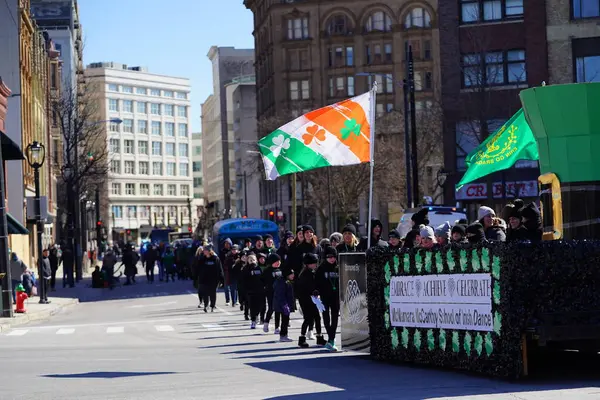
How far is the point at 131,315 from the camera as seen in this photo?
3503 cm

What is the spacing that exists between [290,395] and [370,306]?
4188mm

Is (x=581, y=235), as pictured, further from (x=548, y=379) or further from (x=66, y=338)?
(x=66, y=338)

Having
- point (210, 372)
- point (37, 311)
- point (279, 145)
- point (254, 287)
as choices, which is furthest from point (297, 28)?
point (210, 372)

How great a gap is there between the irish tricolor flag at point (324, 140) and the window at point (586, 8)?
3781 cm

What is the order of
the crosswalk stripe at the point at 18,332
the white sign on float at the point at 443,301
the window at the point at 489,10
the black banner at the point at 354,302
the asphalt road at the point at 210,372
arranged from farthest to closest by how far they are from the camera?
the window at the point at 489,10, the crosswalk stripe at the point at 18,332, the black banner at the point at 354,302, the white sign on float at the point at 443,301, the asphalt road at the point at 210,372

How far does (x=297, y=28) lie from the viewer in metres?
119

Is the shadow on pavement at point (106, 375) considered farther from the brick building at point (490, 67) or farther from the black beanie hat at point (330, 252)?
the brick building at point (490, 67)

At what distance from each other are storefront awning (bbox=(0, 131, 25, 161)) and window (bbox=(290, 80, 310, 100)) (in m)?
78.6

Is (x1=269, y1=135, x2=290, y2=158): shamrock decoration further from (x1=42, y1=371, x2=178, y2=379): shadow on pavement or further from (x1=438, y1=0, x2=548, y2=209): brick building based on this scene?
(x1=438, y1=0, x2=548, y2=209): brick building

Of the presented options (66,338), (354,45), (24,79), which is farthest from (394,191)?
(66,338)

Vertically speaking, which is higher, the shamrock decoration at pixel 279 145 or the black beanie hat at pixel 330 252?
the shamrock decoration at pixel 279 145

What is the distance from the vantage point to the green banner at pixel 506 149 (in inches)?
746

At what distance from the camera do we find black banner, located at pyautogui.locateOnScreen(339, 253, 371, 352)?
17.5 m

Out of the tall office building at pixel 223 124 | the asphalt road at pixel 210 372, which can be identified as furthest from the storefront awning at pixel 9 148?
the tall office building at pixel 223 124
